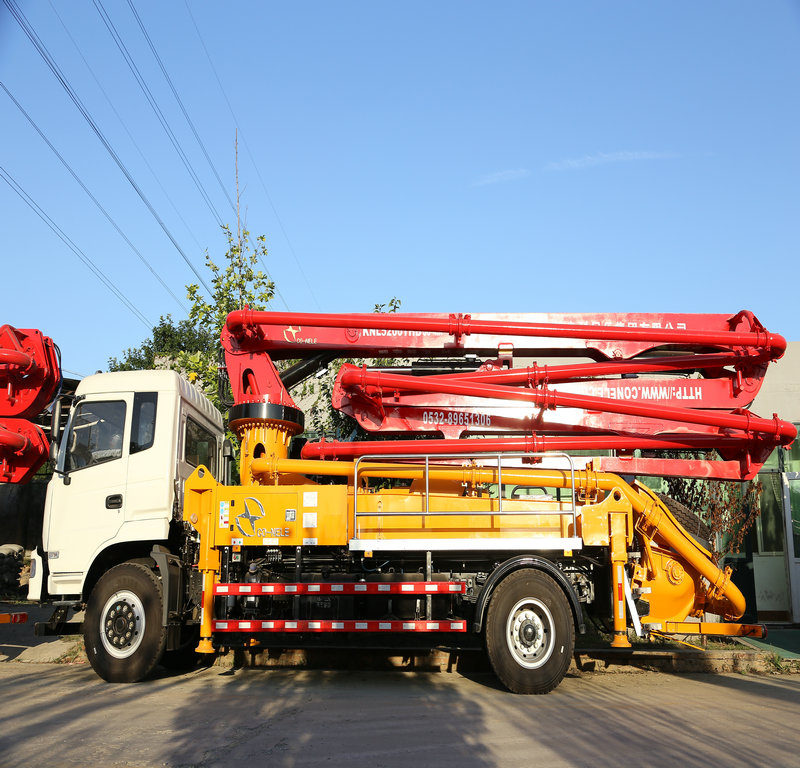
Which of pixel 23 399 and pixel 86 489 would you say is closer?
pixel 86 489

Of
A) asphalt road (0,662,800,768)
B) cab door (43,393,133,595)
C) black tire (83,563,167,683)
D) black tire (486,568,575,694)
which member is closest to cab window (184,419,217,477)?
cab door (43,393,133,595)

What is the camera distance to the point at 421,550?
28.1 ft

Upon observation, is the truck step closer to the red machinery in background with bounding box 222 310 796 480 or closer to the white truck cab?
the white truck cab

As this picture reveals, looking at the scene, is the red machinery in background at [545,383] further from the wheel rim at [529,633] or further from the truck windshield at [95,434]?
the wheel rim at [529,633]

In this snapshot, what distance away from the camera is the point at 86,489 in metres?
9.17

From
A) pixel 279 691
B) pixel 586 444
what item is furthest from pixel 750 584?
pixel 279 691

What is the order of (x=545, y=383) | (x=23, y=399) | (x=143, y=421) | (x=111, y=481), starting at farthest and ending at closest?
(x=23, y=399) < (x=143, y=421) < (x=111, y=481) < (x=545, y=383)

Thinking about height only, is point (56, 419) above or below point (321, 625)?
above

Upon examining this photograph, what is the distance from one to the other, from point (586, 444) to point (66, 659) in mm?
7646

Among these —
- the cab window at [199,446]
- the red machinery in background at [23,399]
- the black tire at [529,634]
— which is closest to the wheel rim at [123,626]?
the cab window at [199,446]

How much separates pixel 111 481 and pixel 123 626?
5.44ft

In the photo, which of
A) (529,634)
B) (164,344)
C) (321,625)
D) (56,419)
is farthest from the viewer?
(164,344)

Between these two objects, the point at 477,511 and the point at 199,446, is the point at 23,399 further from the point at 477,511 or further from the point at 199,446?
the point at 477,511

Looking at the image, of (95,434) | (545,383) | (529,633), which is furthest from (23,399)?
(529,633)
